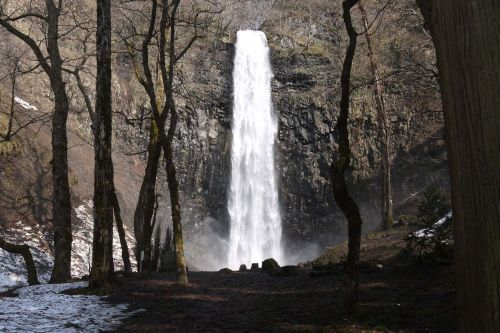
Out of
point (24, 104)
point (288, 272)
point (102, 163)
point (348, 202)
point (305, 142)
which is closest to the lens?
point (348, 202)

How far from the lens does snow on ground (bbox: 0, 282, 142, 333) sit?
543cm

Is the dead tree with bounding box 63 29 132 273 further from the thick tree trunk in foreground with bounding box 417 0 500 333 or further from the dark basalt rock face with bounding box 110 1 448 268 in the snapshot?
the dark basalt rock face with bounding box 110 1 448 268

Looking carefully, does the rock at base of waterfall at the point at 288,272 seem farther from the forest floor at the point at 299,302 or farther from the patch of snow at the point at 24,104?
the patch of snow at the point at 24,104

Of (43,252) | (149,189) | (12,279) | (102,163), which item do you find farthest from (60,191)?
(43,252)

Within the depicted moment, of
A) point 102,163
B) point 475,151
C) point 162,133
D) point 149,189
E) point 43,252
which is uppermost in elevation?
point 162,133

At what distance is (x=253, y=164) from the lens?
113 ft

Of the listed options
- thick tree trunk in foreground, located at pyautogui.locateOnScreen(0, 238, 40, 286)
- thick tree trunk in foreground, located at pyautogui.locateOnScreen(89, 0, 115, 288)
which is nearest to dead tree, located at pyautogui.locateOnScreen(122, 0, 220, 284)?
thick tree trunk in foreground, located at pyautogui.locateOnScreen(89, 0, 115, 288)

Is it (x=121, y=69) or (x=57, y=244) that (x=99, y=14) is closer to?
(x=57, y=244)

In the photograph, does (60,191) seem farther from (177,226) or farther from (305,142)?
(305,142)

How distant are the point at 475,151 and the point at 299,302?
581 cm

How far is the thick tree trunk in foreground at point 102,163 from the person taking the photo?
882 cm

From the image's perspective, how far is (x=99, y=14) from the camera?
9258 millimetres

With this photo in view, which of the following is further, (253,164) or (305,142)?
(305,142)

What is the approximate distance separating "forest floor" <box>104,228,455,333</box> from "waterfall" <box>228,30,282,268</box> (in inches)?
853
